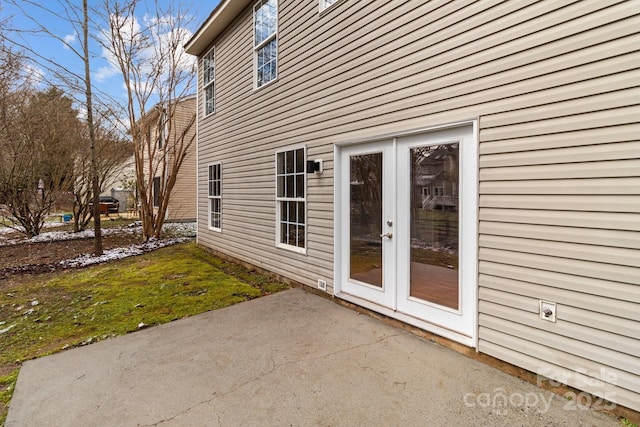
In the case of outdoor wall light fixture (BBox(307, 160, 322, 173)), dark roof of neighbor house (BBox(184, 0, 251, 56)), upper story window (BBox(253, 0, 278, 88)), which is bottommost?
outdoor wall light fixture (BBox(307, 160, 322, 173))

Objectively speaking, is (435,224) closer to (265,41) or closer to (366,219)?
(366,219)

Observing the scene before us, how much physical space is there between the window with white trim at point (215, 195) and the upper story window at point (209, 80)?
160 cm

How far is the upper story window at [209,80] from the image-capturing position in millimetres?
8168

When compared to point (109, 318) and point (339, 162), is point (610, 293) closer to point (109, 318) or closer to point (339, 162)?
point (339, 162)

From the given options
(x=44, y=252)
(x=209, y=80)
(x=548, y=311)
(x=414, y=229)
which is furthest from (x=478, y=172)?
(x=44, y=252)

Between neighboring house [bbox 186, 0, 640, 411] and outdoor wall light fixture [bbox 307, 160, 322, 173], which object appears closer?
neighboring house [bbox 186, 0, 640, 411]

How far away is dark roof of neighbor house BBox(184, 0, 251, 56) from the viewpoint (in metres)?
6.45

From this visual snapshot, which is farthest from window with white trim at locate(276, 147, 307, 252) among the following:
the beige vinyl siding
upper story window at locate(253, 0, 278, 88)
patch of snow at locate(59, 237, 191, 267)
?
the beige vinyl siding

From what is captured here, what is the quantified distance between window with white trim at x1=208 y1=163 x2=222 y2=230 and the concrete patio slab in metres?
4.68

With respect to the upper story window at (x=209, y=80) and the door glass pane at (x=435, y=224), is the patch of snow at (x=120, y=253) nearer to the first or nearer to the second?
the upper story window at (x=209, y=80)

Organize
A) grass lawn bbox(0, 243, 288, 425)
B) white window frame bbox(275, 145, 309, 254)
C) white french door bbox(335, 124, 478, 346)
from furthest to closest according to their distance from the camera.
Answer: white window frame bbox(275, 145, 309, 254)
grass lawn bbox(0, 243, 288, 425)
white french door bbox(335, 124, 478, 346)

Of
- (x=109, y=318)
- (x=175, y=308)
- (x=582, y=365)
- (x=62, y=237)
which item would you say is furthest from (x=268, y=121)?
(x=62, y=237)

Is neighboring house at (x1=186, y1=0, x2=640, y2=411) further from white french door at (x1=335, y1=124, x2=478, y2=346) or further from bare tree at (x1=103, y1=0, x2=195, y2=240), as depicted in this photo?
bare tree at (x1=103, y1=0, x2=195, y2=240)

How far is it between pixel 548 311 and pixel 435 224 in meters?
1.15
